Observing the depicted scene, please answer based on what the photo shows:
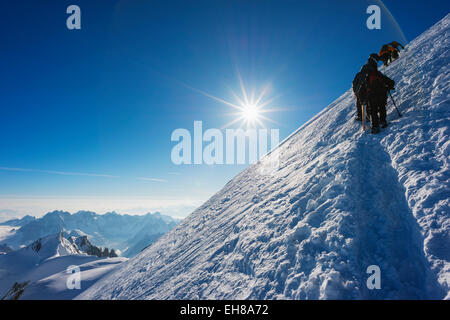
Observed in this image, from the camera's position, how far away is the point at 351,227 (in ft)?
14.5

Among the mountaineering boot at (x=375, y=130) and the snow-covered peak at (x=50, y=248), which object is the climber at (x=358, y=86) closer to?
the mountaineering boot at (x=375, y=130)

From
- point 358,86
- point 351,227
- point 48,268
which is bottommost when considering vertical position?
point 48,268

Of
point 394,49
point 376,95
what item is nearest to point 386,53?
point 394,49

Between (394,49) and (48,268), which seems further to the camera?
(48,268)

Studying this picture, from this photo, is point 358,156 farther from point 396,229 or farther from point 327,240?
point 327,240

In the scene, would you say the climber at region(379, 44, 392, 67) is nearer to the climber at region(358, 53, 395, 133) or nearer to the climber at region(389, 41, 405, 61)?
the climber at region(389, 41, 405, 61)

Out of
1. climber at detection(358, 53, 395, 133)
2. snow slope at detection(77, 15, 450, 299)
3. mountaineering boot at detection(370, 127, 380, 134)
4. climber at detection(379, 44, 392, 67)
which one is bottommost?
snow slope at detection(77, 15, 450, 299)

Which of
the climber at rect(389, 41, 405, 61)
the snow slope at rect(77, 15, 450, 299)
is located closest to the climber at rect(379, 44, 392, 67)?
the climber at rect(389, 41, 405, 61)

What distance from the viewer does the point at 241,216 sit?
8.53 meters

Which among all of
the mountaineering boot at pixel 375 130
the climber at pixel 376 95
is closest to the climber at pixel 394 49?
the climber at pixel 376 95

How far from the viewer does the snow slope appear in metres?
3.57

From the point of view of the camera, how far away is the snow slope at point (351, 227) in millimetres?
3568

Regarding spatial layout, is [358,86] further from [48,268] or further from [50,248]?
[50,248]
